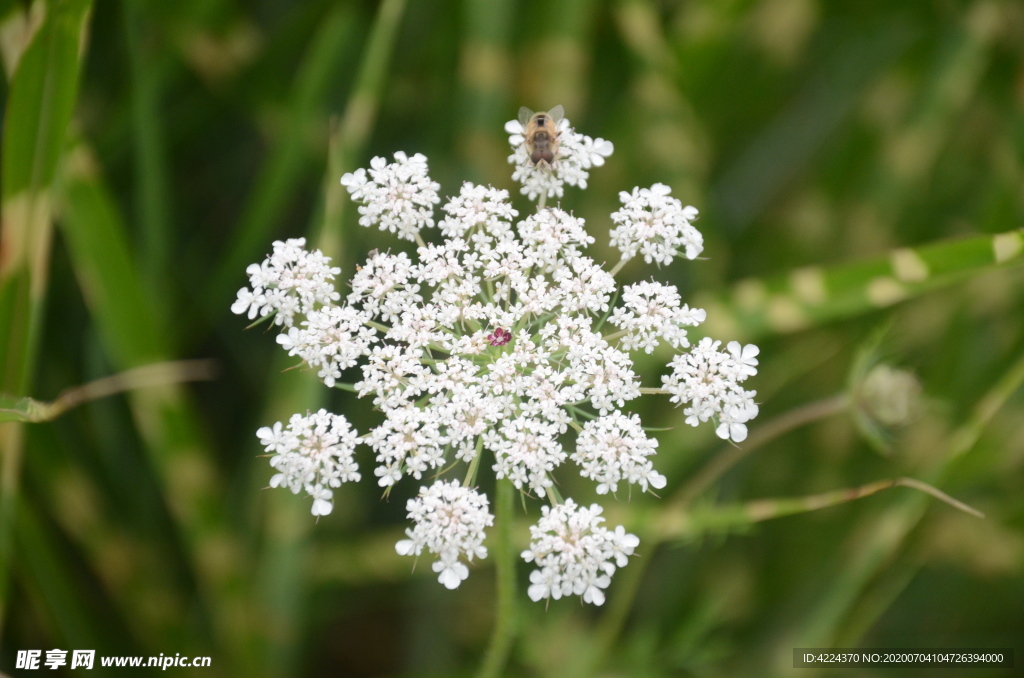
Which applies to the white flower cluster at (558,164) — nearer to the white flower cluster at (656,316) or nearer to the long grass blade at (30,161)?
the white flower cluster at (656,316)

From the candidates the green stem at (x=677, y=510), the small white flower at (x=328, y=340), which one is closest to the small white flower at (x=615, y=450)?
the small white flower at (x=328, y=340)

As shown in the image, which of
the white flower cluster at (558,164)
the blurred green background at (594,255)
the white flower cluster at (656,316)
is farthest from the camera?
the blurred green background at (594,255)

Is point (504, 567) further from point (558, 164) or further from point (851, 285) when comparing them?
point (851, 285)

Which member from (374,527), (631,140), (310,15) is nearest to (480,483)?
(374,527)

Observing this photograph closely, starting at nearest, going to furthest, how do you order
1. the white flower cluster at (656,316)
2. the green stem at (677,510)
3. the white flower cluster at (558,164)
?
the white flower cluster at (656,316) → the white flower cluster at (558,164) → the green stem at (677,510)

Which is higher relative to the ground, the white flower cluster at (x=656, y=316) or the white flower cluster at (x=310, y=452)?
the white flower cluster at (x=656, y=316)

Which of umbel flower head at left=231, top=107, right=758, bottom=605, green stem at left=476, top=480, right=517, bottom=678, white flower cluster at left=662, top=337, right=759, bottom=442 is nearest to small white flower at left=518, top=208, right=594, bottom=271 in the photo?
umbel flower head at left=231, top=107, right=758, bottom=605

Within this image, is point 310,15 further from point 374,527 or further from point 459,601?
point 459,601

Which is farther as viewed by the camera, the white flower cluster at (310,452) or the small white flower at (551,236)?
the small white flower at (551,236)

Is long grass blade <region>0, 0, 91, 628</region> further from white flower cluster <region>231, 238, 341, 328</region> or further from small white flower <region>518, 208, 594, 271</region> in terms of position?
small white flower <region>518, 208, 594, 271</region>
